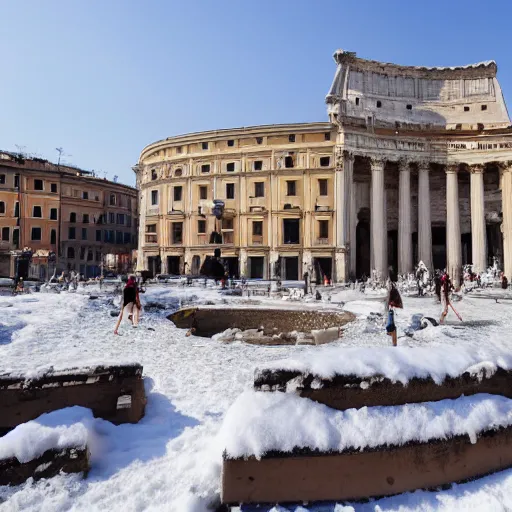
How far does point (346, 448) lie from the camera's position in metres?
3.77

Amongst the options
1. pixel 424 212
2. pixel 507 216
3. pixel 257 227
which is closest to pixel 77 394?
pixel 257 227

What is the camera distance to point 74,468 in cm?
394

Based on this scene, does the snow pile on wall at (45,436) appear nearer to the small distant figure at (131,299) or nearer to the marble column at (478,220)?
the small distant figure at (131,299)

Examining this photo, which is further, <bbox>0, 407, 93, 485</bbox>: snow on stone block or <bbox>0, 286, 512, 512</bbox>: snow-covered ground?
<bbox>0, 407, 93, 485</bbox>: snow on stone block

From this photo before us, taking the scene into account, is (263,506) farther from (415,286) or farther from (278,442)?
(415,286)

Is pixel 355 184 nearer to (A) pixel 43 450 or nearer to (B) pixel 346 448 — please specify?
(B) pixel 346 448

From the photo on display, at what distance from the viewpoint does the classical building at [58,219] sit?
4531cm

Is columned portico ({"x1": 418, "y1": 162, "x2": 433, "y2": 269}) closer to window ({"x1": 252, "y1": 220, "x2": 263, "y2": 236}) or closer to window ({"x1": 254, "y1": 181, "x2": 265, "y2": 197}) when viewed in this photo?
window ({"x1": 254, "y1": 181, "x2": 265, "y2": 197})

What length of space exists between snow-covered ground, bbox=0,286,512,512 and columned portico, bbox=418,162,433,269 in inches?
1014

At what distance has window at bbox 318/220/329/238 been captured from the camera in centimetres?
3828

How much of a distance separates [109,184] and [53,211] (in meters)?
7.94

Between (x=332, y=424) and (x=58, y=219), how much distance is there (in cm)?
5039

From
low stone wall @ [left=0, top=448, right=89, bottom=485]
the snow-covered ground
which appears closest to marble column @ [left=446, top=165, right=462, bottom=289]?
the snow-covered ground

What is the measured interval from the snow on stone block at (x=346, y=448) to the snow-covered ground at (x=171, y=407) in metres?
0.17
